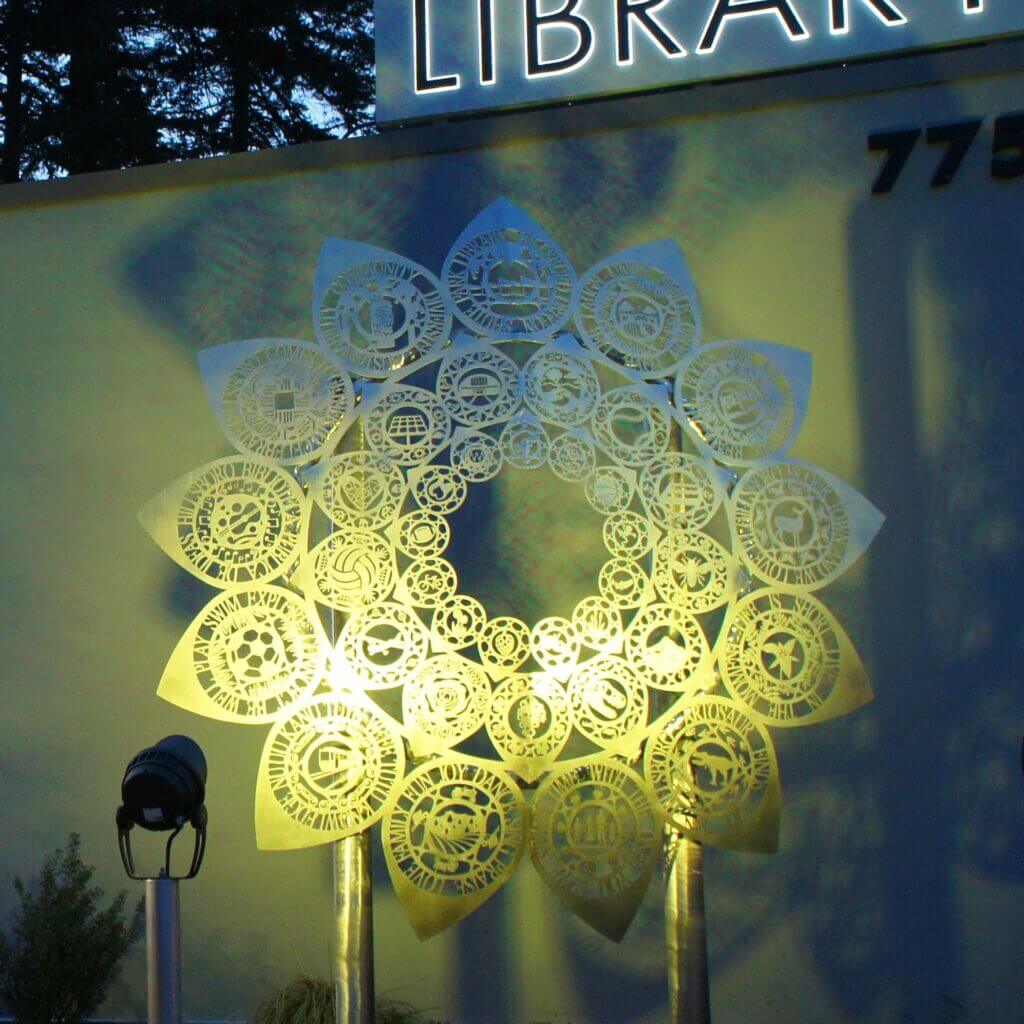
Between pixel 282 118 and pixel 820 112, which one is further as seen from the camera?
pixel 282 118

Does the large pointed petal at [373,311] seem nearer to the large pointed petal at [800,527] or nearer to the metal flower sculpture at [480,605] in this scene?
the metal flower sculpture at [480,605]

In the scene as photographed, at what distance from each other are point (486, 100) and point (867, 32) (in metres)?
1.72

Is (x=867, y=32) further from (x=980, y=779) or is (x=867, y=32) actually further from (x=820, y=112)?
(x=980, y=779)

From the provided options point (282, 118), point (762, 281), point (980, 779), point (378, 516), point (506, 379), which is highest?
point (282, 118)

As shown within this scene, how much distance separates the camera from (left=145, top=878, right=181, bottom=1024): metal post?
3859 mm

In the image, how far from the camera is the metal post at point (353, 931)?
416 cm

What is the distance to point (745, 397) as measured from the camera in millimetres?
4277

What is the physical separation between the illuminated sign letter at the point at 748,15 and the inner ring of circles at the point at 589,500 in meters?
2.30

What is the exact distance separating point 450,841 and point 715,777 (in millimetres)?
855

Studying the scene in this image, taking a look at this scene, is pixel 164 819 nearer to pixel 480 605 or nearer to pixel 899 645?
pixel 480 605

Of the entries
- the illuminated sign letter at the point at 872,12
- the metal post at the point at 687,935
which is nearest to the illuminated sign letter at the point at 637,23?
the illuminated sign letter at the point at 872,12

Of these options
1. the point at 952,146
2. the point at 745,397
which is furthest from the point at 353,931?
the point at 952,146

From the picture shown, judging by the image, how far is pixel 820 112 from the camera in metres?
5.25

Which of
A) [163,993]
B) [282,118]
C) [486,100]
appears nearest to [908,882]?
[163,993]
